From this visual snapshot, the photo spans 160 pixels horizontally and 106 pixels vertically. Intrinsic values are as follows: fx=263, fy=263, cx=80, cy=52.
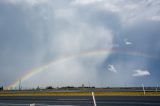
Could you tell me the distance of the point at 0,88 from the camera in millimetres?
140875

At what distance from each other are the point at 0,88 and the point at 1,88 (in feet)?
2.36

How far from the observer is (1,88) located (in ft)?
464
